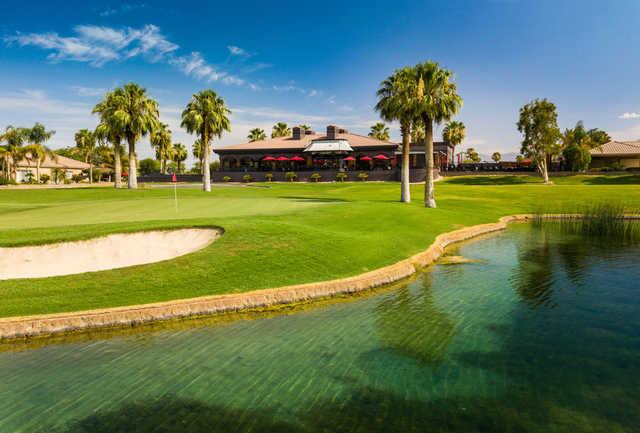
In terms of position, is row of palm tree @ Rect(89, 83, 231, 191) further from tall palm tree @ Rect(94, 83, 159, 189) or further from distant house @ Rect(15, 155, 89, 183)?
distant house @ Rect(15, 155, 89, 183)

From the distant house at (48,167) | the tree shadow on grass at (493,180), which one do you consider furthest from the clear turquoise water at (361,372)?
the distant house at (48,167)

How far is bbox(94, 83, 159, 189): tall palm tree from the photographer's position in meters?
48.2

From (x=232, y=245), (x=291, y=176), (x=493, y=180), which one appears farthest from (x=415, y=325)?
(x=493, y=180)

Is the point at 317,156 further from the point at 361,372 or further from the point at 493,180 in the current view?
the point at 361,372

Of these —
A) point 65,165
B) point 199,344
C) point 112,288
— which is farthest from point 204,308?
point 65,165

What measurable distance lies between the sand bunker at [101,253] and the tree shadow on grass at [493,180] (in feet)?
172

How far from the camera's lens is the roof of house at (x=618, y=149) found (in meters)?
73.1

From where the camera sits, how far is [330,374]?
8.23 meters

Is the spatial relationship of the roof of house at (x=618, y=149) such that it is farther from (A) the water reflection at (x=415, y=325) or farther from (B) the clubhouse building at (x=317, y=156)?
(A) the water reflection at (x=415, y=325)

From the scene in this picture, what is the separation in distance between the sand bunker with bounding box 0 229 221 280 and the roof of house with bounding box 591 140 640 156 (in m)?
81.2

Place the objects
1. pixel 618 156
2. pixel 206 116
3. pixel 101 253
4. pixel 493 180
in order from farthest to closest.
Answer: pixel 618 156
pixel 493 180
pixel 206 116
pixel 101 253

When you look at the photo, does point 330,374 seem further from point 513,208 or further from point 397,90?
point 513,208

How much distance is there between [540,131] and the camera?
6569cm

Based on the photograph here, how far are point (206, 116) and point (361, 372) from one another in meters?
44.2
